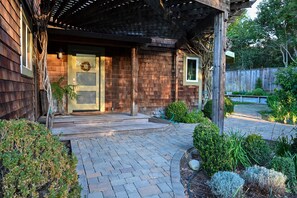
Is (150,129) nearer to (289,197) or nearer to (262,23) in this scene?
(289,197)

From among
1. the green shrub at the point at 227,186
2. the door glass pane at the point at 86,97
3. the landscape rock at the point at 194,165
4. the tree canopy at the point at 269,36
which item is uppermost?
the tree canopy at the point at 269,36

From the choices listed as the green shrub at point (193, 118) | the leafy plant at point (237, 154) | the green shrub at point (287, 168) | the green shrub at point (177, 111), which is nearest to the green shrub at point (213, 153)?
the leafy plant at point (237, 154)

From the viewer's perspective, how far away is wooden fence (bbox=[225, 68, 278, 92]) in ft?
51.1

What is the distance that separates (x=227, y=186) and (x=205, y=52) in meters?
6.34

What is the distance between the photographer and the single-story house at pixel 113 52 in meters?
3.35

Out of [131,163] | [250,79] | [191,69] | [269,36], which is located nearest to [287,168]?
[131,163]

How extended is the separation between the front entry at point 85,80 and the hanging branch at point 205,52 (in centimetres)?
323

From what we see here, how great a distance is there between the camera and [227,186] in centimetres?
225

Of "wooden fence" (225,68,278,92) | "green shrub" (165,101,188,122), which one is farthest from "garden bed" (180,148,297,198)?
"wooden fence" (225,68,278,92)

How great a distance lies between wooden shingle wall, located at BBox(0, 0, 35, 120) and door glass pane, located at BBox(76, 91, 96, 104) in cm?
313

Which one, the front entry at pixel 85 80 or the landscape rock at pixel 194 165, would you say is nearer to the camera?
the landscape rock at pixel 194 165

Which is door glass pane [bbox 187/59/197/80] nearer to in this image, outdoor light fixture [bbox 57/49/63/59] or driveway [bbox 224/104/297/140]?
driveway [bbox 224/104/297/140]

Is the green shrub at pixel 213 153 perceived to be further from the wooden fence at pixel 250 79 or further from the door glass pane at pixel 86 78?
the wooden fence at pixel 250 79

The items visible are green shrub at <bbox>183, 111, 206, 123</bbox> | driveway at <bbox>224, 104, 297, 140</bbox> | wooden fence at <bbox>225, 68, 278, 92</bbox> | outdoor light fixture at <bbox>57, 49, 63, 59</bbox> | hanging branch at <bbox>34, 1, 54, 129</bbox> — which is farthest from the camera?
wooden fence at <bbox>225, 68, 278, 92</bbox>
